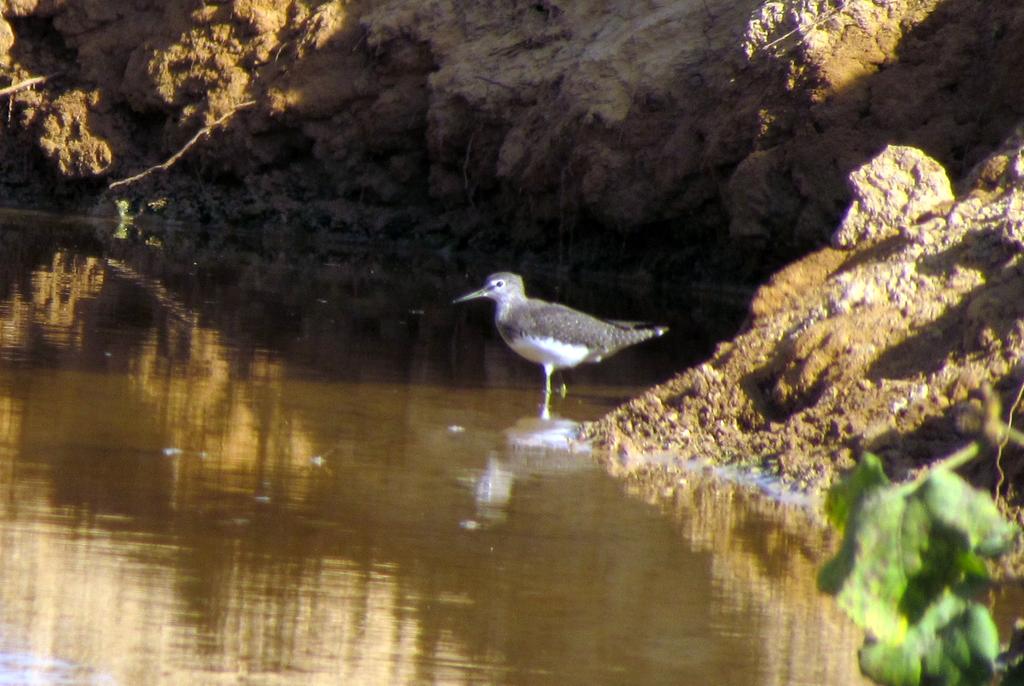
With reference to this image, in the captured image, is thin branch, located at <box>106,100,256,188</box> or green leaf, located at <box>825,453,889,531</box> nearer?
green leaf, located at <box>825,453,889,531</box>

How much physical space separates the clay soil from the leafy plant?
3.81 m

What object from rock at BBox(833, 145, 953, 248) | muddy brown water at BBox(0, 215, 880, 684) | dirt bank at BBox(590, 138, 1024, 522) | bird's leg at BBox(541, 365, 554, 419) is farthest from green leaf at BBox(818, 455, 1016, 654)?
rock at BBox(833, 145, 953, 248)

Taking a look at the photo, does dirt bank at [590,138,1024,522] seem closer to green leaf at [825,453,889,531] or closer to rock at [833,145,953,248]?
rock at [833,145,953,248]

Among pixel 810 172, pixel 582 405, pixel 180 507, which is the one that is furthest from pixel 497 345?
pixel 180 507

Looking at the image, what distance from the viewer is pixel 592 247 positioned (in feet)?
56.8

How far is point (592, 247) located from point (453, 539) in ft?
39.5

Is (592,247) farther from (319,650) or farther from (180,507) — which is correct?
(319,650)

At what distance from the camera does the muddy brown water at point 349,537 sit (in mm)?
4258

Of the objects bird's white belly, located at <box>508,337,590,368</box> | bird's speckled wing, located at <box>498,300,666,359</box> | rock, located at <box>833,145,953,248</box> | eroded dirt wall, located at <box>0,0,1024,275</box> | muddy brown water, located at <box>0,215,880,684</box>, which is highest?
eroded dirt wall, located at <box>0,0,1024,275</box>

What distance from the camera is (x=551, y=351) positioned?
29.4 feet

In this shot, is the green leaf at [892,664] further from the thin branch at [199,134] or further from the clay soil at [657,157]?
the thin branch at [199,134]

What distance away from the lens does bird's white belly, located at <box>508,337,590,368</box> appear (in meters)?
8.95

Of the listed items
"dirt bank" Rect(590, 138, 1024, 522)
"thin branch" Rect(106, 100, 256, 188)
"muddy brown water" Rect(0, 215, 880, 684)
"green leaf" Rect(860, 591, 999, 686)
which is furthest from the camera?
"thin branch" Rect(106, 100, 256, 188)

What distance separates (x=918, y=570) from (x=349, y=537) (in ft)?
12.1
